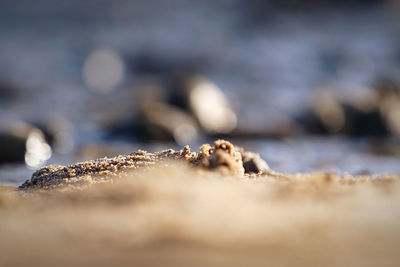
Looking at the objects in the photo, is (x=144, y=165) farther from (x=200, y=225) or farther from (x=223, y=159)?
(x=200, y=225)

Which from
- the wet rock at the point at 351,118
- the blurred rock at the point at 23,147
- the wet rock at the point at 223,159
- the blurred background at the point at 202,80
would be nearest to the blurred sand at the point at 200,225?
the wet rock at the point at 223,159

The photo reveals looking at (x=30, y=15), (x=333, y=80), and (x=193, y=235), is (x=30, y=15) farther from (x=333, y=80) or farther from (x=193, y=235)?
(x=193, y=235)

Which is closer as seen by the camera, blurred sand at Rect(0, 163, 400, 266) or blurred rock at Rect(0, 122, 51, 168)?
blurred sand at Rect(0, 163, 400, 266)

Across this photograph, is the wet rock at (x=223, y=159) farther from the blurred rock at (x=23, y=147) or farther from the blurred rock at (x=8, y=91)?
the blurred rock at (x=8, y=91)

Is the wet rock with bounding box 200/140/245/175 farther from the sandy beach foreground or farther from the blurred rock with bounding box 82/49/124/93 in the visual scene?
the blurred rock with bounding box 82/49/124/93

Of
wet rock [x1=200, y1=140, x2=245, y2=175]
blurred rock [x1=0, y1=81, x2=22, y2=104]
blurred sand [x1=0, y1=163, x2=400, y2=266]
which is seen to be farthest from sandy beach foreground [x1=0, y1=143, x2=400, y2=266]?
blurred rock [x1=0, y1=81, x2=22, y2=104]

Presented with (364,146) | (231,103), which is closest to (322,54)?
(231,103)

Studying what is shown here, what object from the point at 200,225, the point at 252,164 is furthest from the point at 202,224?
the point at 252,164
